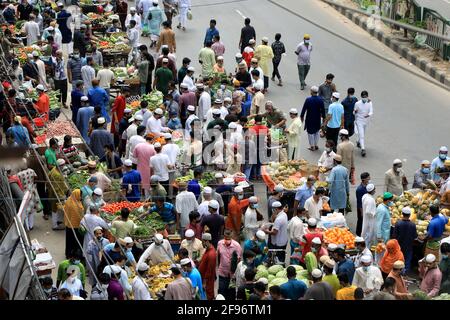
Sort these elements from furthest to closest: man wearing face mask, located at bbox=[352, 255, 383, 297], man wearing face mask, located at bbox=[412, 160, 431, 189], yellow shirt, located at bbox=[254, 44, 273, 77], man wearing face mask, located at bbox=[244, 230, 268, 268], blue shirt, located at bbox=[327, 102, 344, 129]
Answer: yellow shirt, located at bbox=[254, 44, 273, 77]
blue shirt, located at bbox=[327, 102, 344, 129]
man wearing face mask, located at bbox=[412, 160, 431, 189]
man wearing face mask, located at bbox=[244, 230, 268, 268]
man wearing face mask, located at bbox=[352, 255, 383, 297]

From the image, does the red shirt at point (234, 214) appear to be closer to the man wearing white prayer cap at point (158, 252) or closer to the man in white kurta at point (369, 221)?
the man wearing white prayer cap at point (158, 252)

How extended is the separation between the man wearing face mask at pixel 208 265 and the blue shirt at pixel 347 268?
1.66 metres

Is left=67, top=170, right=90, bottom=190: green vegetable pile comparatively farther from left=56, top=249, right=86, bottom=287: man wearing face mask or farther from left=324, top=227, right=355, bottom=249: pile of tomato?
left=324, top=227, right=355, bottom=249: pile of tomato

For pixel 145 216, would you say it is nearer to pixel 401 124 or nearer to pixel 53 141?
pixel 53 141

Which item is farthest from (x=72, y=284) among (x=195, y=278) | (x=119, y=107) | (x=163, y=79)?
(x=163, y=79)

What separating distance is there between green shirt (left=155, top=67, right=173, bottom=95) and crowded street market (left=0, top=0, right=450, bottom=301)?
4cm

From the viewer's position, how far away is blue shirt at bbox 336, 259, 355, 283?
51.1ft

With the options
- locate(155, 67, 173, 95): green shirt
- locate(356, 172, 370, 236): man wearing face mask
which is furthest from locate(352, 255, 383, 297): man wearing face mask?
locate(155, 67, 173, 95): green shirt

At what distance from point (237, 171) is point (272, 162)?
61 cm

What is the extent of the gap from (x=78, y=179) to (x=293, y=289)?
16.8 ft

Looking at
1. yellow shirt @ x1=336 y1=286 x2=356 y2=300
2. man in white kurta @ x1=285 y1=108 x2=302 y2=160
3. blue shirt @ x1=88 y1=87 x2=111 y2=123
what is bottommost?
yellow shirt @ x1=336 y1=286 x2=356 y2=300

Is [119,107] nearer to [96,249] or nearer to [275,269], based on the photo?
[96,249]

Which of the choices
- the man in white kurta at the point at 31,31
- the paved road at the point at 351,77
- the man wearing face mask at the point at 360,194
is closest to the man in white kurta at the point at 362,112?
the paved road at the point at 351,77

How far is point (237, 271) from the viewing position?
15.6 m
